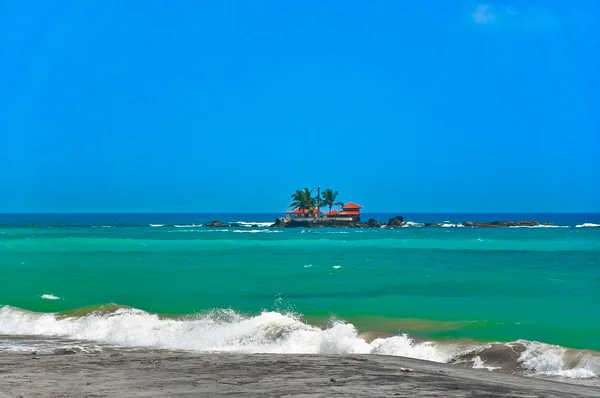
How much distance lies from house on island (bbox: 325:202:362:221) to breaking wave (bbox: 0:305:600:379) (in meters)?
104

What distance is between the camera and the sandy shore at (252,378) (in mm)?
10039

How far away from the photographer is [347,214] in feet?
420

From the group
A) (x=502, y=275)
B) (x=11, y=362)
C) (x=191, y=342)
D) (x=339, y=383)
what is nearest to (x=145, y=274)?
(x=502, y=275)

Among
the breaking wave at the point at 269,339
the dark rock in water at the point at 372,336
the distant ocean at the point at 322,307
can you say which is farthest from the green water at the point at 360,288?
the breaking wave at the point at 269,339

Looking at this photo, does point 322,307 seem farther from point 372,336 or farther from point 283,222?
point 283,222

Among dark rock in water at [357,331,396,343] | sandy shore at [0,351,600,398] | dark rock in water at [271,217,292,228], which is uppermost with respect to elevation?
dark rock in water at [271,217,292,228]

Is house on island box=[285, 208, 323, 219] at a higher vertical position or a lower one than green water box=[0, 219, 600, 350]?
higher

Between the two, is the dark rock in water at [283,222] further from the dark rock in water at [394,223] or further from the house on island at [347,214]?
the dark rock in water at [394,223]

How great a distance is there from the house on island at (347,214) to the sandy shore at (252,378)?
4369 inches

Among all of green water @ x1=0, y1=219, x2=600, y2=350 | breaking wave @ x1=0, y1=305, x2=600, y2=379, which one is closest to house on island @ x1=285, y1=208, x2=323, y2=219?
green water @ x1=0, y1=219, x2=600, y2=350

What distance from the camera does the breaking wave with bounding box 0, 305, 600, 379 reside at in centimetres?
1407

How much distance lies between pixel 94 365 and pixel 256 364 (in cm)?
290

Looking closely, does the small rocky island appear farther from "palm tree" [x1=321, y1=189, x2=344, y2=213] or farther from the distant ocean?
the distant ocean

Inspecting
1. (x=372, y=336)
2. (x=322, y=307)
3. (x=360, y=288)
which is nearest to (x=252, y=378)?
(x=372, y=336)
